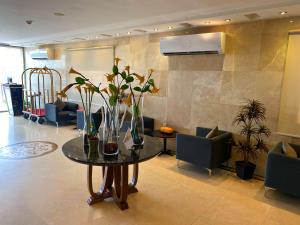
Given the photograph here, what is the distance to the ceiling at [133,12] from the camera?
3.38 metres

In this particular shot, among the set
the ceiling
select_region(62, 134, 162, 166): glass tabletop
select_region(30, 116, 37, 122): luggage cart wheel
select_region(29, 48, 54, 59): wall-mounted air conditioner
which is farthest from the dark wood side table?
select_region(29, 48, 54, 59): wall-mounted air conditioner

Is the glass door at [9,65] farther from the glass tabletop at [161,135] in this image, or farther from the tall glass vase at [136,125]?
the tall glass vase at [136,125]

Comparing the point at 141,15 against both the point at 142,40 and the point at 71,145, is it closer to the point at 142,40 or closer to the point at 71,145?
the point at 142,40

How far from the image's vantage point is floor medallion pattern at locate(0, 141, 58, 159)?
4.84 meters

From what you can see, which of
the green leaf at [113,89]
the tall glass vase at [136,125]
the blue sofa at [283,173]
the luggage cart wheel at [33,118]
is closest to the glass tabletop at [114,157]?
the tall glass vase at [136,125]

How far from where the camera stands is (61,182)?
3.72 metres

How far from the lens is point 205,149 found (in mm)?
4047

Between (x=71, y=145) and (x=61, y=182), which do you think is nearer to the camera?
(x=71, y=145)

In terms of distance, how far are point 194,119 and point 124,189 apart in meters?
2.58

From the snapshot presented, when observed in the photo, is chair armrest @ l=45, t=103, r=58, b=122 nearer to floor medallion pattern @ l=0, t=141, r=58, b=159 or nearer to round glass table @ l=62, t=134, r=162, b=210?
floor medallion pattern @ l=0, t=141, r=58, b=159

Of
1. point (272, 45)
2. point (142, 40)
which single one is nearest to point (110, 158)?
point (272, 45)

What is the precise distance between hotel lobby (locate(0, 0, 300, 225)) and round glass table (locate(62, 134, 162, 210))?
0.01 meters

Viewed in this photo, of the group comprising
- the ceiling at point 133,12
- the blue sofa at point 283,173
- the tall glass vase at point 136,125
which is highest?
the ceiling at point 133,12

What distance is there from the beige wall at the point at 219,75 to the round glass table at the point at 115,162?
2.02 meters
